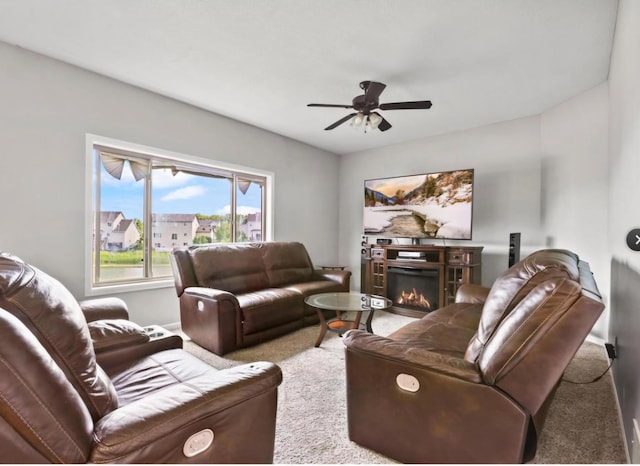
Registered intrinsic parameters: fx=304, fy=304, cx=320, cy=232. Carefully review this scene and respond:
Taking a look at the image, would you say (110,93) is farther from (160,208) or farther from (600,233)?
(600,233)

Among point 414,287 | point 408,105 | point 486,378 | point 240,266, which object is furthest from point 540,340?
point 414,287

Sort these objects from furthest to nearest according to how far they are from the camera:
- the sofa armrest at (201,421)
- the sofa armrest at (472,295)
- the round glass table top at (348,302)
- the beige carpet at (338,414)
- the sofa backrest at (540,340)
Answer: the sofa armrest at (472,295) < the round glass table top at (348,302) < the beige carpet at (338,414) < the sofa backrest at (540,340) < the sofa armrest at (201,421)

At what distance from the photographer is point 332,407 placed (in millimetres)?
1972

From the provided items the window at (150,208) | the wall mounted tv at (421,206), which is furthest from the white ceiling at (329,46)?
the wall mounted tv at (421,206)

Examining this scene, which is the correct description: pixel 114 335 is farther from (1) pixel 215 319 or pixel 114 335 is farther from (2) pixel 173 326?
(2) pixel 173 326

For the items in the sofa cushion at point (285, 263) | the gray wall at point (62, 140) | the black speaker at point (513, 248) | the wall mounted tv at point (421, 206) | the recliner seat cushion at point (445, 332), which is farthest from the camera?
the wall mounted tv at point (421, 206)

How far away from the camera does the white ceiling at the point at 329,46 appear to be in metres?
2.09

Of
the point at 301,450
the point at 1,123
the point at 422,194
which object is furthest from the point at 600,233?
the point at 1,123

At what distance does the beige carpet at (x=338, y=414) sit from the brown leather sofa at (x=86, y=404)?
1.89ft

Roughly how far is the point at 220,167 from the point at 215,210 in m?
0.60

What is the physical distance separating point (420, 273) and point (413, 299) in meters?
0.39

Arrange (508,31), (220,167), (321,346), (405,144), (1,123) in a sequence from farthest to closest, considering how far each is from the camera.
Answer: (405,144) → (220,167) → (321,346) → (1,123) → (508,31)

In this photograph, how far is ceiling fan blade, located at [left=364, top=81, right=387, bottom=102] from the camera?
263 cm

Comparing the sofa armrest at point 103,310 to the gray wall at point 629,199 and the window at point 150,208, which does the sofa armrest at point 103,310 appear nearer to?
the window at point 150,208
